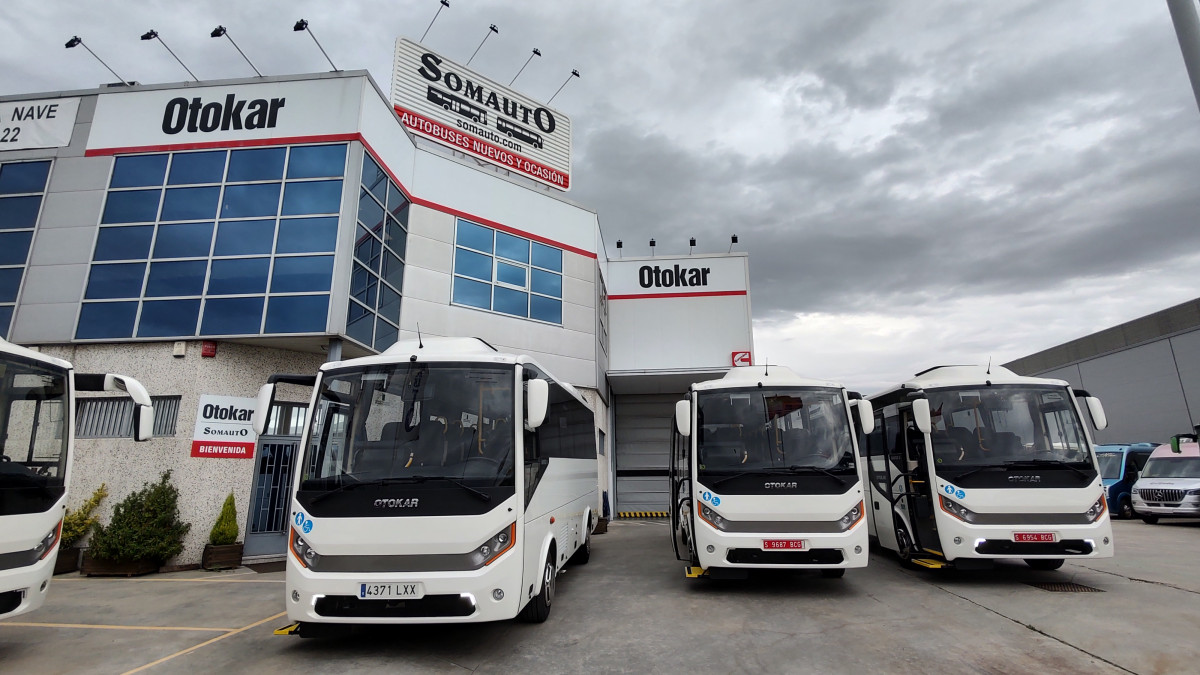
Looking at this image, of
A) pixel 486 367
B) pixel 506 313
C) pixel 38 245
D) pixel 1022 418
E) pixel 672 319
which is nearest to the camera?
pixel 486 367

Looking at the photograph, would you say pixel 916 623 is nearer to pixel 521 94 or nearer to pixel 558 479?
pixel 558 479

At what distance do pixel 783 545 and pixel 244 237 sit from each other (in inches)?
411

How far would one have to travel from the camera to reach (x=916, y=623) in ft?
18.3

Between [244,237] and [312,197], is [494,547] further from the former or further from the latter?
[244,237]

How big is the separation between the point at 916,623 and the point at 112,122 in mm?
15815

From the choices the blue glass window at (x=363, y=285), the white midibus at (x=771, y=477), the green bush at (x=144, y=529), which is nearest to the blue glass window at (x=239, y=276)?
the blue glass window at (x=363, y=285)

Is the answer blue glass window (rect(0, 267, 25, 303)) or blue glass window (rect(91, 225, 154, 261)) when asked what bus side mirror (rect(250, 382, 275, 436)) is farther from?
blue glass window (rect(0, 267, 25, 303))

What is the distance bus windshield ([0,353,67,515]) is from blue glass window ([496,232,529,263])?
32.9 feet

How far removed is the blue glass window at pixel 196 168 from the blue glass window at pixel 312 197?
1531 millimetres

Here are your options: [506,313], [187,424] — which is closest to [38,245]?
[187,424]


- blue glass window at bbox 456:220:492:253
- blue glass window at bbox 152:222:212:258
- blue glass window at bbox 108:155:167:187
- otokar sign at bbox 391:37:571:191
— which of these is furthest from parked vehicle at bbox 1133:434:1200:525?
blue glass window at bbox 108:155:167:187

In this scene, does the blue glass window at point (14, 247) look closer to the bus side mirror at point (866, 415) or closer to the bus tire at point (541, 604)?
the bus tire at point (541, 604)

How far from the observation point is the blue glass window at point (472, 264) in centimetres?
1401

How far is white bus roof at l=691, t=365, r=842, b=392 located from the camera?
7.29 metres
